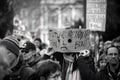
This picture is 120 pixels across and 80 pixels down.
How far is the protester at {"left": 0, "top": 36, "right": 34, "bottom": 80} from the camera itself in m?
5.38

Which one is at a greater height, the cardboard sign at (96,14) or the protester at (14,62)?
the cardboard sign at (96,14)

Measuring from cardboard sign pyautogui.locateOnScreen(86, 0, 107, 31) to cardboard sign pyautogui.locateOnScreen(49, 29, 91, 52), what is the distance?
2.34m

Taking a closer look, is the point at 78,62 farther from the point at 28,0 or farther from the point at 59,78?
the point at 28,0

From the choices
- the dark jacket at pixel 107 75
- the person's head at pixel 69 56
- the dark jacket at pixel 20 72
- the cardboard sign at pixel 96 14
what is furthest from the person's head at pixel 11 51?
the cardboard sign at pixel 96 14

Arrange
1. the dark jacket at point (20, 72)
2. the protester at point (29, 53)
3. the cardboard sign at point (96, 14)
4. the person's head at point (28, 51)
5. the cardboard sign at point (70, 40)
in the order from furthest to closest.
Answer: the cardboard sign at point (96, 14), the person's head at point (28, 51), the protester at point (29, 53), the cardboard sign at point (70, 40), the dark jacket at point (20, 72)

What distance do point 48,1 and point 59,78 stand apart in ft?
187

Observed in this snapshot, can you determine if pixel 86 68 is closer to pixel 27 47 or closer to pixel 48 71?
pixel 48 71

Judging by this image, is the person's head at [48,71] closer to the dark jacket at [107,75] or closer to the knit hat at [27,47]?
the dark jacket at [107,75]

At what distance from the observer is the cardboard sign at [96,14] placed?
943 cm

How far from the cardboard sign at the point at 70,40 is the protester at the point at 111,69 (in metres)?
0.55

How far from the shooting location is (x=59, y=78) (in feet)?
21.1

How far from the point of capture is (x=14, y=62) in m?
5.45

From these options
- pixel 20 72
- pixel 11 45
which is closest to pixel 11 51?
pixel 11 45

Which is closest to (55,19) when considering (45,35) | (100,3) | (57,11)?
(57,11)
